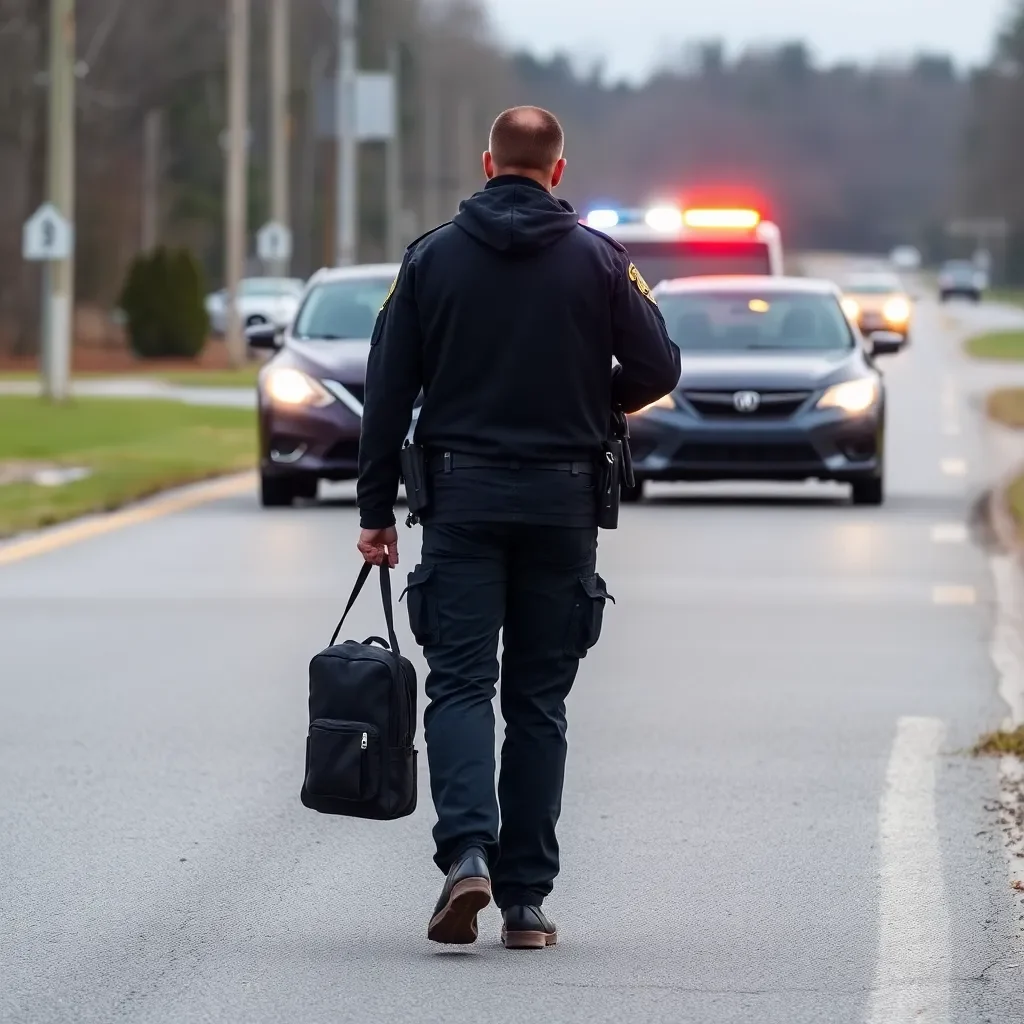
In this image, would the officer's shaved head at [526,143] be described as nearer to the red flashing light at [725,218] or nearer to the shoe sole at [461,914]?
the shoe sole at [461,914]

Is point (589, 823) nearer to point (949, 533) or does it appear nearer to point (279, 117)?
point (949, 533)

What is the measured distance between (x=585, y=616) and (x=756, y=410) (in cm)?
1299

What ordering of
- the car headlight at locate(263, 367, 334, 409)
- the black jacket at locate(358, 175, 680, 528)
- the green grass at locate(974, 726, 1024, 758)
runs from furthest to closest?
the car headlight at locate(263, 367, 334, 409) < the green grass at locate(974, 726, 1024, 758) < the black jacket at locate(358, 175, 680, 528)

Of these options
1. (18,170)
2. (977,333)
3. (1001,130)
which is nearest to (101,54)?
(18,170)

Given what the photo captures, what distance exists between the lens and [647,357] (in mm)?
6504

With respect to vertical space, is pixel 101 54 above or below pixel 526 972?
above

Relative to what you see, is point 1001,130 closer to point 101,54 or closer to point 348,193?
point 101,54

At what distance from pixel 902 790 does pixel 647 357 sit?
8.41 feet

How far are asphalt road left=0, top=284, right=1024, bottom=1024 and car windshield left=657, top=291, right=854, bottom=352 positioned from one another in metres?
5.14

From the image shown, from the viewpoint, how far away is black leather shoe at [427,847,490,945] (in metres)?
6.28

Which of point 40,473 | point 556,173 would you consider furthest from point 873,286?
point 556,173

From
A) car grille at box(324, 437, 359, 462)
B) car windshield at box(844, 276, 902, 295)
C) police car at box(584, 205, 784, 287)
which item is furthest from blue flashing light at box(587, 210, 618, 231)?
car windshield at box(844, 276, 902, 295)

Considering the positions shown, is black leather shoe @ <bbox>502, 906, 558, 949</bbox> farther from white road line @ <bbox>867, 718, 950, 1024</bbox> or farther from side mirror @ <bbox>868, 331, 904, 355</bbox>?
side mirror @ <bbox>868, 331, 904, 355</bbox>

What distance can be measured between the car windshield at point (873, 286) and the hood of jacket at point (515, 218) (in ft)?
198
